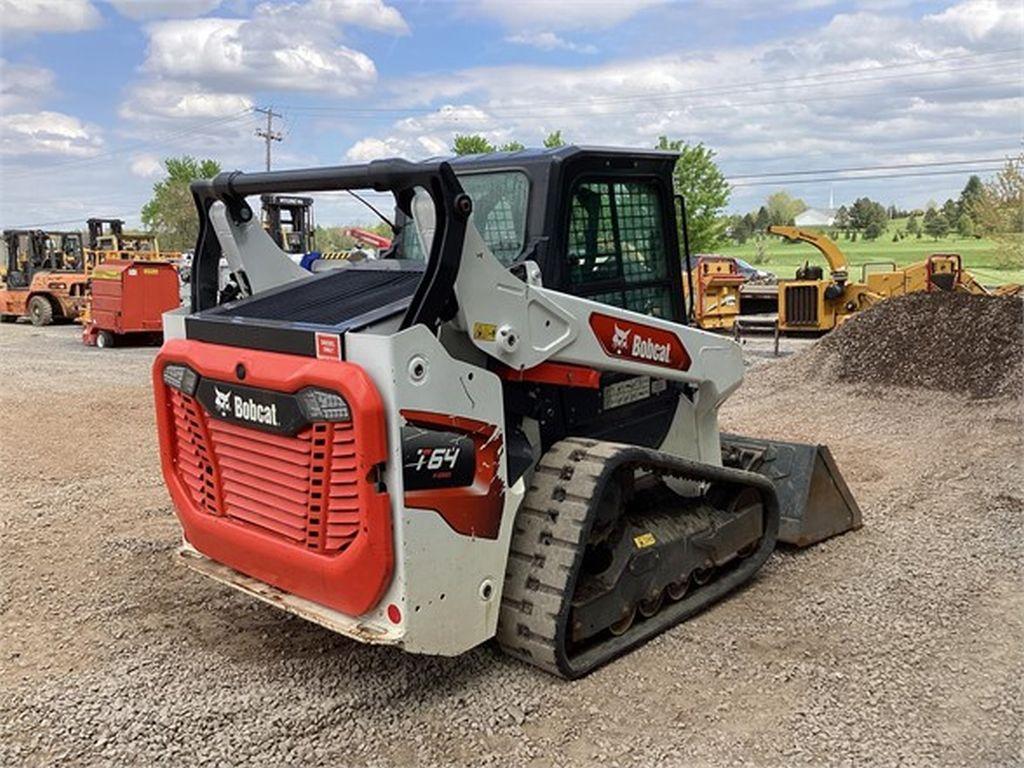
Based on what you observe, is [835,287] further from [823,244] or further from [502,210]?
[502,210]

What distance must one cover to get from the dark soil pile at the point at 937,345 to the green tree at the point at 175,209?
183 ft

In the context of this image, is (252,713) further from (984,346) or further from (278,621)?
(984,346)

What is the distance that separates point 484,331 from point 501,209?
93 cm

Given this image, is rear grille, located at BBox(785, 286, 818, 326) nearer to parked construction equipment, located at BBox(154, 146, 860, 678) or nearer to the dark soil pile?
the dark soil pile

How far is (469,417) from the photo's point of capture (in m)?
3.66

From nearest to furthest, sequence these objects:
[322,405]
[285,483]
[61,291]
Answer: [322,405]
[285,483]
[61,291]

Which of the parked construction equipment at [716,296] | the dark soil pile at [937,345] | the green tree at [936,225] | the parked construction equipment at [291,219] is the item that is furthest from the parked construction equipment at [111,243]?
the green tree at [936,225]

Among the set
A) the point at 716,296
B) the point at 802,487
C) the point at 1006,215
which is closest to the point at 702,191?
the point at 1006,215

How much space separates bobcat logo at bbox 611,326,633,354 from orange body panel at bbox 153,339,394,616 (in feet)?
4.43

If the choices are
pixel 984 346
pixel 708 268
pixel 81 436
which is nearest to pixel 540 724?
pixel 81 436

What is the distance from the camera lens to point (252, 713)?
3.75 m

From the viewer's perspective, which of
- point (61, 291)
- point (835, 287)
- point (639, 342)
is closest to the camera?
point (639, 342)

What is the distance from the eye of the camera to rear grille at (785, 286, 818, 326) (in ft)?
60.7

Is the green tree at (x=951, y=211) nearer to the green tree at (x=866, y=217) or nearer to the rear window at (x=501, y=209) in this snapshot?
the green tree at (x=866, y=217)
